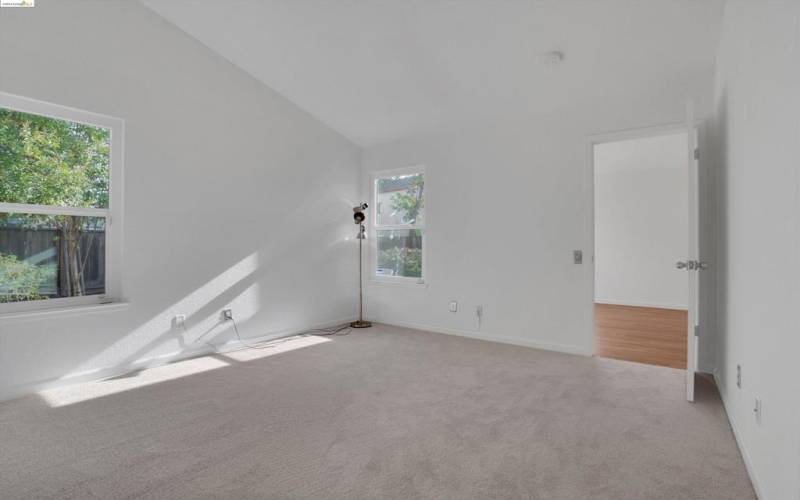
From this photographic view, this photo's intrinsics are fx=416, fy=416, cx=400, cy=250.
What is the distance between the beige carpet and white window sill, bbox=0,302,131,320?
0.56m

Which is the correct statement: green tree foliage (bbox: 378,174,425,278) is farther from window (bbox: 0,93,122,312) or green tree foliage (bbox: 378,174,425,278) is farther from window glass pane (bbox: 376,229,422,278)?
window (bbox: 0,93,122,312)

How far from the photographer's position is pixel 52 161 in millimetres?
3129

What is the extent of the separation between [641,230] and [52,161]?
780 cm

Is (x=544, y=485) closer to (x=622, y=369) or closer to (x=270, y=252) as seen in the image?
(x=622, y=369)

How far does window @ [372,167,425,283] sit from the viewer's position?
5.17m

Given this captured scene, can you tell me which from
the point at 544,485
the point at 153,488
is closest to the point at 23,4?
the point at 153,488

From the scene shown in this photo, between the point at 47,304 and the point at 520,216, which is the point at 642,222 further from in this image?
the point at 47,304

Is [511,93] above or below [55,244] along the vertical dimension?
above

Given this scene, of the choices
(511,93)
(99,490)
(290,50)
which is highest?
(290,50)

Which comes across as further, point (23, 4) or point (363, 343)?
point (363, 343)

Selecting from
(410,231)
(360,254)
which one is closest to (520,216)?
(410,231)

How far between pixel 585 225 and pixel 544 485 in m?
2.69

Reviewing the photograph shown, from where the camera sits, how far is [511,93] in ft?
13.0

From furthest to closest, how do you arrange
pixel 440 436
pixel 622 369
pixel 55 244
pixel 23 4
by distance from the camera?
pixel 622 369 < pixel 55 244 < pixel 23 4 < pixel 440 436
